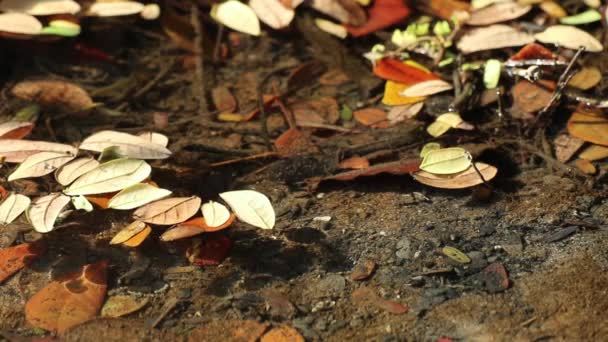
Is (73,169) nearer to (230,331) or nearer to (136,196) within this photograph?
(136,196)

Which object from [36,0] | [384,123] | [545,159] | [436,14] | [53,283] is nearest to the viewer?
[53,283]

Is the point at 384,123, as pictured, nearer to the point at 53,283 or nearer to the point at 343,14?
the point at 343,14

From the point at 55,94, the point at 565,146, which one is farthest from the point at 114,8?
the point at 565,146

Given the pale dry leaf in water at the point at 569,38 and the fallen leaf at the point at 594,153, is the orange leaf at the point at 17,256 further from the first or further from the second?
the pale dry leaf in water at the point at 569,38

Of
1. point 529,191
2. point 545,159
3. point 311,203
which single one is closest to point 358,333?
point 311,203

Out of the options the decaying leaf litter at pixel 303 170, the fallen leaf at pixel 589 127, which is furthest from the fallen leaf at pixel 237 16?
the fallen leaf at pixel 589 127

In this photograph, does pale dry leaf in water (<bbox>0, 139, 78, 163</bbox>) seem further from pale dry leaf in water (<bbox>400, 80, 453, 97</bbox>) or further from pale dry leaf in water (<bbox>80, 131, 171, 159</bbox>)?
pale dry leaf in water (<bbox>400, 80, 453, 97</bbox>)
